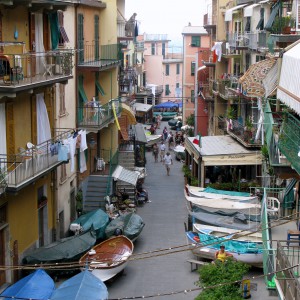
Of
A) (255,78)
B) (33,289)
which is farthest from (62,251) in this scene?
(255,78)

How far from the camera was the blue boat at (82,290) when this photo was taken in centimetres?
1902

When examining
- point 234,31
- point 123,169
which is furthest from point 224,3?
point 123,169

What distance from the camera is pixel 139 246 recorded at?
2938 centimetres

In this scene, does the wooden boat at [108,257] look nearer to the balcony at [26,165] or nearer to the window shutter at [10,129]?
the balcony at [26,165]

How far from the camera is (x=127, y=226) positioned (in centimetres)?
2894

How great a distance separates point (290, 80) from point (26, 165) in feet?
31.3

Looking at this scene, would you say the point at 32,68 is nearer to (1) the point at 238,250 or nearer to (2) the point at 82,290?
(2) the point at 82,290

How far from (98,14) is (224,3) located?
16.8 metres

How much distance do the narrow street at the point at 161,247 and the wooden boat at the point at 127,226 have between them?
2.39 ft

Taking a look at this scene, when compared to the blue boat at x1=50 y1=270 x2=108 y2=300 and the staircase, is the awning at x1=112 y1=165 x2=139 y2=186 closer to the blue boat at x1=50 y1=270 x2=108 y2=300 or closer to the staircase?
the staircase

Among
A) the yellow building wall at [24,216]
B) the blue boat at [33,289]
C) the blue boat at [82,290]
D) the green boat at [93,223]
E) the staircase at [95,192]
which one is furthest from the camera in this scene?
the staircase at [95,192]

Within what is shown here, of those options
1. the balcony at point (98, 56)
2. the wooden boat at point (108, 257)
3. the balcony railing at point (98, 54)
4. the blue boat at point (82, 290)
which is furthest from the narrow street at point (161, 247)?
the balcony railing at point (98, 54)

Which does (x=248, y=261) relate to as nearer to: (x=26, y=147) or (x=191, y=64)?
(x=26, y=147)

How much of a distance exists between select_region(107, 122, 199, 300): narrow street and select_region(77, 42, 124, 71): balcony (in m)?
7.82
